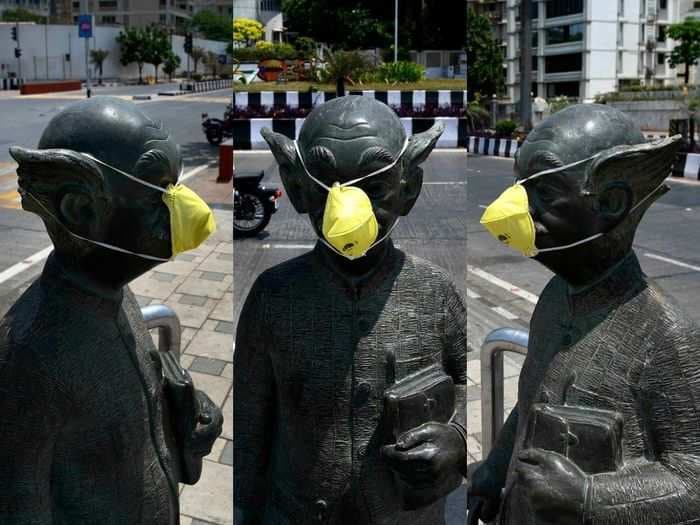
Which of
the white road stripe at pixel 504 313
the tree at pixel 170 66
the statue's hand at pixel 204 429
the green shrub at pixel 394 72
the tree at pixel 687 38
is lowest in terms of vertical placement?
the white road stripe at pixel 504 313

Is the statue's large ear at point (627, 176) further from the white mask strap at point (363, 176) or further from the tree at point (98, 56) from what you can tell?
the tree at point (98, 56)

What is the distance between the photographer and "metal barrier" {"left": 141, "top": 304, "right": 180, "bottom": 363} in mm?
2311

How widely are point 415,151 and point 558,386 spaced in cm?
53

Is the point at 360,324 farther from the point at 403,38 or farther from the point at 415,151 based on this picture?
the point at 403,38

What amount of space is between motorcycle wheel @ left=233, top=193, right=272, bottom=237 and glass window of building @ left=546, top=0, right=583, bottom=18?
4229cm

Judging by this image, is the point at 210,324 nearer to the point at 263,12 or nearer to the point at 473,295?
the point at 263,12

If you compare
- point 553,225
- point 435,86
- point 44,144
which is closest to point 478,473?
point 553,225

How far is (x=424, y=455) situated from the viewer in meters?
1.46

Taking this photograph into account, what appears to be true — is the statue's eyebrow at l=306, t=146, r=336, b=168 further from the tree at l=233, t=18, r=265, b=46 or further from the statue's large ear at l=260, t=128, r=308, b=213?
the tree at l=233, t=18, r=265, b=46

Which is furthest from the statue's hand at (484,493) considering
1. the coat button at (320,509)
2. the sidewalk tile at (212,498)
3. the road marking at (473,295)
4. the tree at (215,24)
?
the road marking at (473,295)

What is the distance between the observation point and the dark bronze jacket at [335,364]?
1570mm

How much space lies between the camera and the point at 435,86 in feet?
5.95

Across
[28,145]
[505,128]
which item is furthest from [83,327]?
[505,128]

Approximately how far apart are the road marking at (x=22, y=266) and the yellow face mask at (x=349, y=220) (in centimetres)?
624
